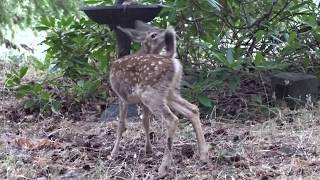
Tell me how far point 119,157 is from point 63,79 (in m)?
2.65

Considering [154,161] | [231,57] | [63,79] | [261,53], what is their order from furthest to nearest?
1. [63,79]
2. [261,53]
3. [231,57]
4. [154,161]

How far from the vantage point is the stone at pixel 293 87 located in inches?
267

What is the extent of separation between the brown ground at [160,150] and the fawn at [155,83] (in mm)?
179

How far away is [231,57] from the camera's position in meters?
6.30

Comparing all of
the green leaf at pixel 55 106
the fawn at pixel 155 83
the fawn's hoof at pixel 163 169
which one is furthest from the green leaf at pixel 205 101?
the fawn's hoof at pixel 163 169

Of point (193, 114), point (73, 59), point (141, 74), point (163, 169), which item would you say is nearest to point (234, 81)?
point (193, 114)

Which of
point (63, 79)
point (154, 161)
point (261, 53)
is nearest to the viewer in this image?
point (154, 161)

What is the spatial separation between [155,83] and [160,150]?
69 centimetres

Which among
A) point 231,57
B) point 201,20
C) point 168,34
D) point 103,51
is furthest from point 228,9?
point 168,34

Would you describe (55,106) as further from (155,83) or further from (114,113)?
(155,83)

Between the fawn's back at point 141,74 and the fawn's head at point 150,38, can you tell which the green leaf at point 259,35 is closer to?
the fawn's head at point 150,38

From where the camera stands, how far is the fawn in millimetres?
4930

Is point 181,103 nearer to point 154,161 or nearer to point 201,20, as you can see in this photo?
point 154,161

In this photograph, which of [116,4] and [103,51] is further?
[103,51]
